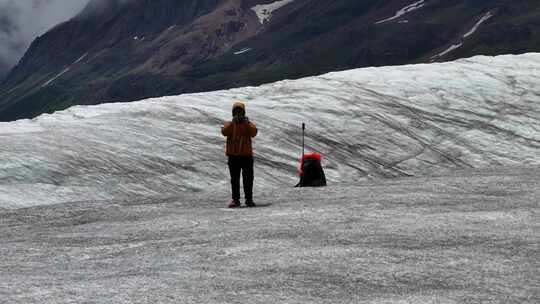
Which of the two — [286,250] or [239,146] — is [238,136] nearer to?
[239,146]

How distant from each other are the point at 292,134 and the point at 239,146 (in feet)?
45.5

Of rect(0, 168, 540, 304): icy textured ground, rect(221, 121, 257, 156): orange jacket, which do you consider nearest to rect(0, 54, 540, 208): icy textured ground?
rect(0, 168, 540, 304): icy textured ground

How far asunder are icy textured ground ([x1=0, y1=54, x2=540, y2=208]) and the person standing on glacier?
4378 mm

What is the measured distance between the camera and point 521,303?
1102 cm

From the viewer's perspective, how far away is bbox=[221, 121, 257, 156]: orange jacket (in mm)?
19438

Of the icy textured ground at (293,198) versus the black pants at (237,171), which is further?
the black pants at (237,171)

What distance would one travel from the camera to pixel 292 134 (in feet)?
109

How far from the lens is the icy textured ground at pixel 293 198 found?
39.9 ft

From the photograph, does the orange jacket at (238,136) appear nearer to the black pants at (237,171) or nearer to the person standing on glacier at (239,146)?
the person standing on glacier at (239,146)

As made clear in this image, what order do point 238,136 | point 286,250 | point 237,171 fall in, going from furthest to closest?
point 237,171
point 238,136
point 286,250

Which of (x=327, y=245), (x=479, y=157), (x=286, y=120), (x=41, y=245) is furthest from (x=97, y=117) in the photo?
(x=327, y=245)

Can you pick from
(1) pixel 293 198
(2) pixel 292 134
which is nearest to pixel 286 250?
(1) pixel 293 198

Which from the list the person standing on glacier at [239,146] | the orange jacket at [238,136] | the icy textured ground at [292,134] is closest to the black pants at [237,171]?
the person standing on glacier at [239,146]

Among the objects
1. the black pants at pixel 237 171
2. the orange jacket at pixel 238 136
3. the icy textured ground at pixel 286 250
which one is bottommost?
the icy textured ground at pixel 286 250
